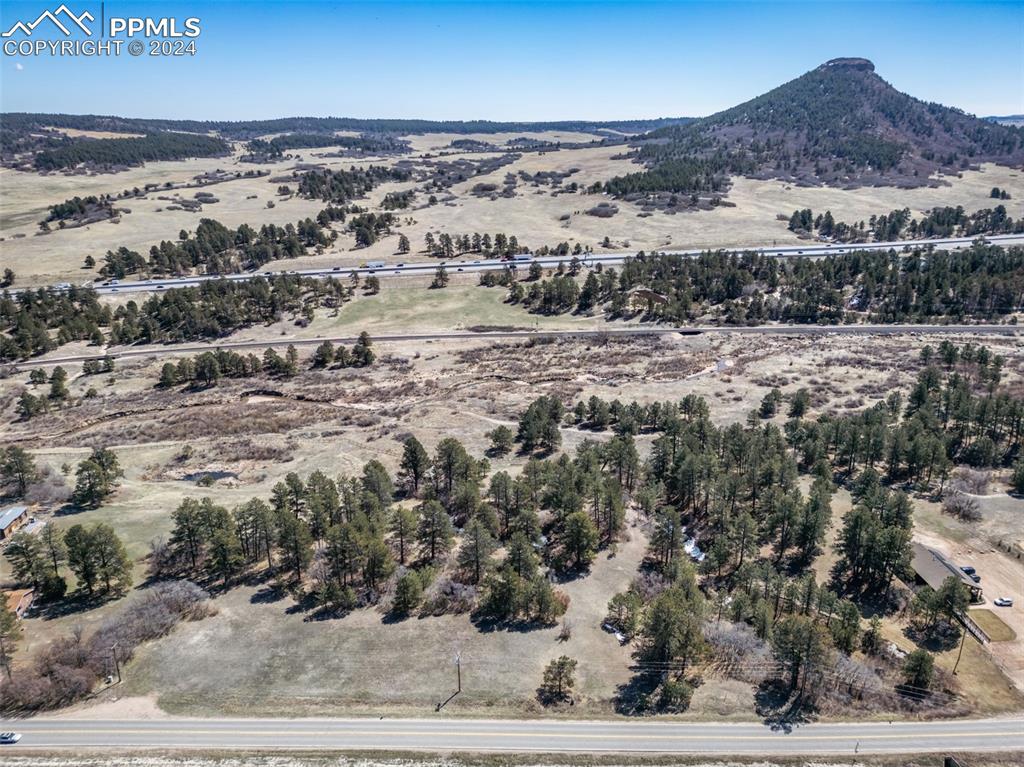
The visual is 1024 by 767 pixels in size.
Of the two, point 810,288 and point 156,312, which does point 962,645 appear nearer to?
point 810,288

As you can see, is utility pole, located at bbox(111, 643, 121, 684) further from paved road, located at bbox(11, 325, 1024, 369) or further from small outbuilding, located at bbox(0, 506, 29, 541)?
paved road, located at bbox(11, 325, 1024, 369)

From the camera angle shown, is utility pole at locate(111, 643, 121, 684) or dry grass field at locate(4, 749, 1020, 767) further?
utility pole at locate(111, 643, 121, 684)

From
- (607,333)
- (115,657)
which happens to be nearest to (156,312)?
(607,333)

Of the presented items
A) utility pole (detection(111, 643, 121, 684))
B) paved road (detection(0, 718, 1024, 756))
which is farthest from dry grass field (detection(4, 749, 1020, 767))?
utility pole (detection(111, 643, 121, 684))

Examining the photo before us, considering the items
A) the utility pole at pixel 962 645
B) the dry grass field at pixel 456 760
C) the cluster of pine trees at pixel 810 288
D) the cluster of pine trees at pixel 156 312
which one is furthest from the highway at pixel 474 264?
the dry grass field at pixel 456 760

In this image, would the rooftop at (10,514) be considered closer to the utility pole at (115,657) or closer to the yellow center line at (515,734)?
the utility pole at (115,657)
